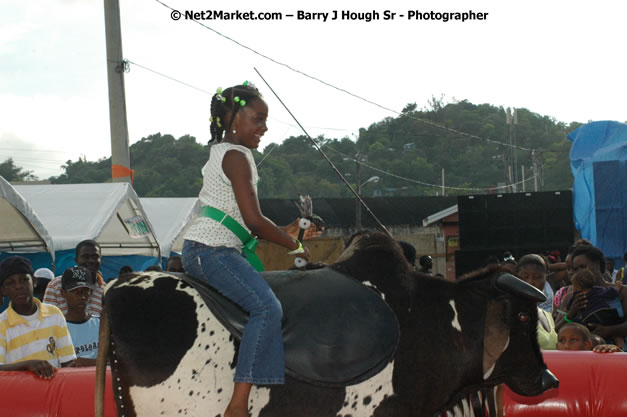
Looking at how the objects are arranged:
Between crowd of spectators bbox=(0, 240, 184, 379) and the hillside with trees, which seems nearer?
crowd of spectators bbox=(0, 240, 184, 379)

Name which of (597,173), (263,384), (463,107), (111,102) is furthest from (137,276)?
(463,107)

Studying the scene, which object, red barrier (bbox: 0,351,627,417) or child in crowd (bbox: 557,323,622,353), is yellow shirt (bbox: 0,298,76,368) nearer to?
red barrier (bbox: 0,351,627,417)

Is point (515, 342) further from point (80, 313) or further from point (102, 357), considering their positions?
point (80, 313)

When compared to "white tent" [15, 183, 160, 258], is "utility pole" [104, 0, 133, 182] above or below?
above

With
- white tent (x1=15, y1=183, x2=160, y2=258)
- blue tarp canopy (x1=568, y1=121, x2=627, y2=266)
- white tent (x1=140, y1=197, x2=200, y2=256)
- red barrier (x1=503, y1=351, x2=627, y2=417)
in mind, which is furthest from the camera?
blue tarp canopy (x1=568, y1=121, x2=627, y2=266)

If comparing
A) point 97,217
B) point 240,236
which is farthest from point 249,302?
point 97,217

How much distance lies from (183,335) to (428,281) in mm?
1410

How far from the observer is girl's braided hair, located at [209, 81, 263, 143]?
12.1ft

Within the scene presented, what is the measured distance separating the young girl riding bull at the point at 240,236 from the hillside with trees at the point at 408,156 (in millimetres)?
48022

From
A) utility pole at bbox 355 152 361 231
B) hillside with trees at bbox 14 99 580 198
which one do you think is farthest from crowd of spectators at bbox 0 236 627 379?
hillside with trees at bbox 14 99 580 198

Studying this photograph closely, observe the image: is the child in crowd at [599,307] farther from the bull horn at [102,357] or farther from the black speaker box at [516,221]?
the black speaker box at [516,221]

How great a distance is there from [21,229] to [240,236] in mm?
8185

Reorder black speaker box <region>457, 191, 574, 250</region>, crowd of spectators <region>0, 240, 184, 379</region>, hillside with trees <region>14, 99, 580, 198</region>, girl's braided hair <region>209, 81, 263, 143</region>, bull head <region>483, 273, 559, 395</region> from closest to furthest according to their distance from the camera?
1. girl's braided hair <region>209, 81, 263, 143</region>
2. bull head <region>483, 273, 559, 395</region>
3. crowd of spectators <region>0, 240, 184, 379</region>
4. black speaker box <region>457, 191, 574, 250</region>
5. hillside with trees <region>14, 99, 580, 198</region>

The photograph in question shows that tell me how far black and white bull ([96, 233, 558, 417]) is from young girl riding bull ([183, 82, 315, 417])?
14 centimetres
